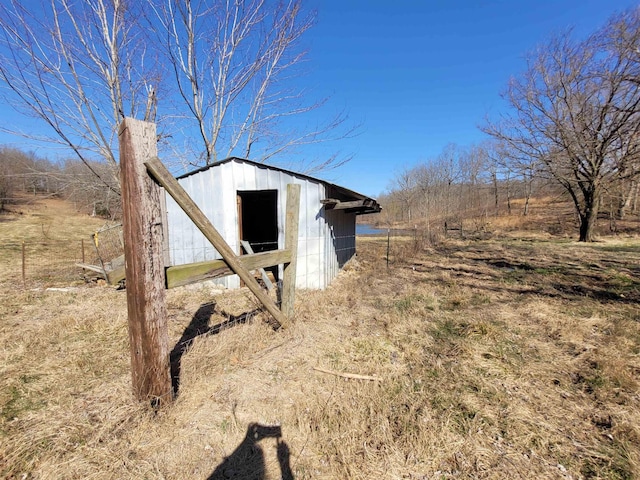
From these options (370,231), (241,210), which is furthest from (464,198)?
(241,210)

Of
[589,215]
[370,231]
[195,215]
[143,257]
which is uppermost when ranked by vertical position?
[589,215]

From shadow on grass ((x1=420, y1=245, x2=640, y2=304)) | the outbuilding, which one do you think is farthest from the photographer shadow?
shadow on grass ((x1=420, y1=245, x2=640, y2=304))

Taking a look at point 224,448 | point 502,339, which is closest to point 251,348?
point 224,448

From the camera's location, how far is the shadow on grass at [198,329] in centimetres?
274

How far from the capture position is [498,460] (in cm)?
189

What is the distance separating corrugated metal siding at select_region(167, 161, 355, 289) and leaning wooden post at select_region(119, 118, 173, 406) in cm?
474

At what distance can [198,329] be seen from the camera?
4000 millimetres

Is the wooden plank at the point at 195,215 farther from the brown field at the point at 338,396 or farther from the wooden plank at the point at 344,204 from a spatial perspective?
the wooden plank at the point at 344,204

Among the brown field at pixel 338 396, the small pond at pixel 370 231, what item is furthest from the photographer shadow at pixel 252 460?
the small pond at pixel 370 231

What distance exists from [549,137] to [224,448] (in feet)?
63.2

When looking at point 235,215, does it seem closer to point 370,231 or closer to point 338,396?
point 338,396

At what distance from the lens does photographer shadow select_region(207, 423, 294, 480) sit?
175 centimetres

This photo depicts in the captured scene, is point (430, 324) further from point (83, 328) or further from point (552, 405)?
point (83, 328)

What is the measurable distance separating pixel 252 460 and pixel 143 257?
1659 mm
